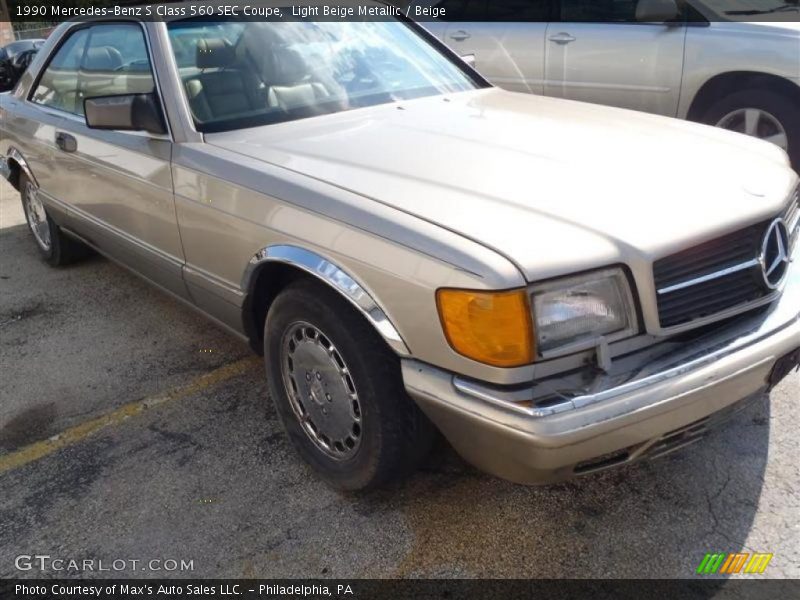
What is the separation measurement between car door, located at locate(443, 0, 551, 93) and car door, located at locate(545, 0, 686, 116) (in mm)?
127

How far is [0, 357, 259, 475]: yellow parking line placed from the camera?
2.87m

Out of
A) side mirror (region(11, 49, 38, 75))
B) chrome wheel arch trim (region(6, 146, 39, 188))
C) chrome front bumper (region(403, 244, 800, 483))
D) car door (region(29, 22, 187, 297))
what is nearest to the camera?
chrome front bumper (region(403, 244, 800, 483))

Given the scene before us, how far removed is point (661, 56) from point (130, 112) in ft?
12.5

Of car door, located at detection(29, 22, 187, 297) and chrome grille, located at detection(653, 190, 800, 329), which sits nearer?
chrome grille, located at detection(653, 190, 800, 329)

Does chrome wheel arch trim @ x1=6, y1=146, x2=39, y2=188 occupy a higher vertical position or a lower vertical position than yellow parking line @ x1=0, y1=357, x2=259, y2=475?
higher

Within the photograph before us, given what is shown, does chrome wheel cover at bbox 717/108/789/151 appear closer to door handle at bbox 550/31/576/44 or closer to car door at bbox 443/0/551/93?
door handle at bbox 550/31/576/44

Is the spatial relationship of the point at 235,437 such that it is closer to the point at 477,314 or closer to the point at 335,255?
the point at 335,255

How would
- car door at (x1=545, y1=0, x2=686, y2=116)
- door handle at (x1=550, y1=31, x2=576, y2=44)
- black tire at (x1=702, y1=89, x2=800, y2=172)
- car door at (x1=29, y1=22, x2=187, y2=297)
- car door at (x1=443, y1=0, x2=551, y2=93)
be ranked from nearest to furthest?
car door at (x1=29, y1=22, x2=187, y2=297)
black tire at (x1=702, y1=89, x2=800, y2=172)
car door at (x1=545, y1=0, x2=686, y2=116)
door handle at (x1=550, y1=31, x2=576, y2=44)
car door at (x1=443, y1=0, x2=551, y2=93)

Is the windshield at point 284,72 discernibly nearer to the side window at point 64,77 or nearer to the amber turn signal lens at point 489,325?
the side window at point 64,77

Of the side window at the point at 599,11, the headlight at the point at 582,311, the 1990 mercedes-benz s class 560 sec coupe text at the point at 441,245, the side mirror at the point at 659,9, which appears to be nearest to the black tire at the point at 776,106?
the side mirror at the point at 659,9

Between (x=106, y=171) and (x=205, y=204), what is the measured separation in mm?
1002

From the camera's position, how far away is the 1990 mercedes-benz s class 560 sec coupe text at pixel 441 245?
6.16ft

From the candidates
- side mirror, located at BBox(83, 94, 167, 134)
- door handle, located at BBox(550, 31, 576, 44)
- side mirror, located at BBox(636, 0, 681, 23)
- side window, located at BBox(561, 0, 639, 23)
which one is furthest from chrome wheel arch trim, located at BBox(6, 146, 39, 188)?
side mirror, located at BBox(636, 0, 681, 23)

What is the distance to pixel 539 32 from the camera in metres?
5.68
